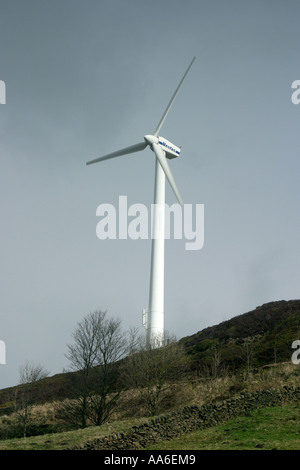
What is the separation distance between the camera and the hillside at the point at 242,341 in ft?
186

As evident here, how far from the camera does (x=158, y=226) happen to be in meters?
54.6

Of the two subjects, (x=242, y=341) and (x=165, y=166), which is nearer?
(x=165, y=166)

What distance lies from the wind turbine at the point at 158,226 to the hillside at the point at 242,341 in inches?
317

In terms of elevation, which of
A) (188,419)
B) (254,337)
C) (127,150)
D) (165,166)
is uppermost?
(127,150)

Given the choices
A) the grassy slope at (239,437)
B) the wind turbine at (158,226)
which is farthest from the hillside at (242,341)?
the grassy slope at (239,437)

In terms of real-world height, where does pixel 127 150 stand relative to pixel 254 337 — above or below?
above

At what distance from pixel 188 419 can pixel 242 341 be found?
4285cm

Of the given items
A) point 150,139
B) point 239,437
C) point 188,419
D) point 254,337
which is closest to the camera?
point 239,437

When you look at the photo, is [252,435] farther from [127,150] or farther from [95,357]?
[127,150]

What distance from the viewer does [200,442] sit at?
81.8 ft

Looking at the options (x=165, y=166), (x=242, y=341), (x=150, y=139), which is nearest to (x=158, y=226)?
(x=165, y=166)

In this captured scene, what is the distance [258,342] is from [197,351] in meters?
10.2
